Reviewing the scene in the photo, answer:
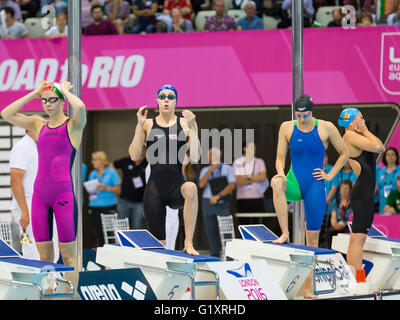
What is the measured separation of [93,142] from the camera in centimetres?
1444

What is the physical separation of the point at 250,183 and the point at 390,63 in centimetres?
280

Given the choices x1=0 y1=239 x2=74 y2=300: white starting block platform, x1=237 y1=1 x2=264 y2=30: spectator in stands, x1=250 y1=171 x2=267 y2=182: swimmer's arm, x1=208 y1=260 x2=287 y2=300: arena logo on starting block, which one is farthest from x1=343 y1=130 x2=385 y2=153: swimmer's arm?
x1=237 y1=1 x2=264 y2=30: spectator in stands

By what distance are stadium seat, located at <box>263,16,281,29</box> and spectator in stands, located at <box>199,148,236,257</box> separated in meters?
2.27

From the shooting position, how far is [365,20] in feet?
40.5

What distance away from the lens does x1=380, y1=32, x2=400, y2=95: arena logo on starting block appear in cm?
1240

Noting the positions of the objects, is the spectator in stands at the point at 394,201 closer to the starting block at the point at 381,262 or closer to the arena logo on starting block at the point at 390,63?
the arena logo on starting block at the point at 390,63

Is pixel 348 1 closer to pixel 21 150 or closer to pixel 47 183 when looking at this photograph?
pixel 21 150

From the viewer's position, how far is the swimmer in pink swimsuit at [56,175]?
6902mm

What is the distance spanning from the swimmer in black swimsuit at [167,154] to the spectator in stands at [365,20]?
5467 millimetres

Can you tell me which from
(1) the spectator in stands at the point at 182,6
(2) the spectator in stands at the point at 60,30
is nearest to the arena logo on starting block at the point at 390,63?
(1) the spectator in stands at the point at 182,6

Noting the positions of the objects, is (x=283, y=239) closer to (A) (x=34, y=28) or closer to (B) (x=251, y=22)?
(B) (x=251, y=22)

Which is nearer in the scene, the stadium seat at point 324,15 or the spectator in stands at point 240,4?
the stadium seat at point 324,15

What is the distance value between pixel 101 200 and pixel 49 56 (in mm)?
2544

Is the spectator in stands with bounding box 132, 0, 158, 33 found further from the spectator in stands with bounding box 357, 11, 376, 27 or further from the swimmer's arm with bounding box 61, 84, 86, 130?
the swimmer's arm with bounding box 61, 84, 86, 130
